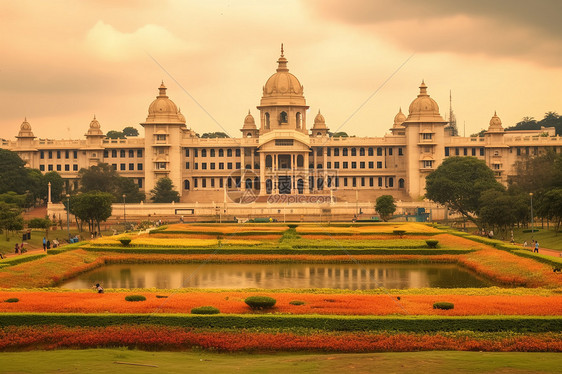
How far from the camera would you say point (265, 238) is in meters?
50.1

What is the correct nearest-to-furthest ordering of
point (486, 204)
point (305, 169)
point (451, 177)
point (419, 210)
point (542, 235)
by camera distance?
point (542, 235)
point (486, 204)
point (451, 177)
point (419, 210)
point (305, 169)

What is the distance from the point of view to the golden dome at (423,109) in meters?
97.1

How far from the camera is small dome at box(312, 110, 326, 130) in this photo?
4294 inches

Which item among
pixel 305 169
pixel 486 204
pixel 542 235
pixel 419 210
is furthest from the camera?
pixel 305 169

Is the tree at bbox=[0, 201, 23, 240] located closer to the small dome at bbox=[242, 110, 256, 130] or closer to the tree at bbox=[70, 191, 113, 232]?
the tree at bbox=[70, 191, 113, 232]

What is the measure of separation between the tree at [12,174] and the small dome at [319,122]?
43645mm

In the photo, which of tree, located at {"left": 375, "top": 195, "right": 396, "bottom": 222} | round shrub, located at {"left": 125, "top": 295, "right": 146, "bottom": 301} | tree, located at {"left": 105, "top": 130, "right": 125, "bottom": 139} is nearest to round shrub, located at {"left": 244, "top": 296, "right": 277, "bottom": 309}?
round shrub, located at {"left": 125, "top": 295, "right": 146, "bottom": 301}

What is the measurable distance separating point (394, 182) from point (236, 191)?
2269 centimetres

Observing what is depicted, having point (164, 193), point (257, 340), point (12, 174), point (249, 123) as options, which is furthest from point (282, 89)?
point (257, 340)

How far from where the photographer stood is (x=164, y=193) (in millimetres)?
88750

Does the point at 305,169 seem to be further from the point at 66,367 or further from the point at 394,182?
the point at 66,367

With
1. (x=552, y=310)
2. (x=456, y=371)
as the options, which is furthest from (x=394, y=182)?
(x=456, y=371)

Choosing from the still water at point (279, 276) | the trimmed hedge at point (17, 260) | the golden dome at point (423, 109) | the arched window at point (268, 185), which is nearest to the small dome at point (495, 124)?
the golden dome at point (423, 109)

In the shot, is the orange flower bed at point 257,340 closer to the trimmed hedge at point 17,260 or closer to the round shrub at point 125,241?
the trimmed hedge at point 17,260
